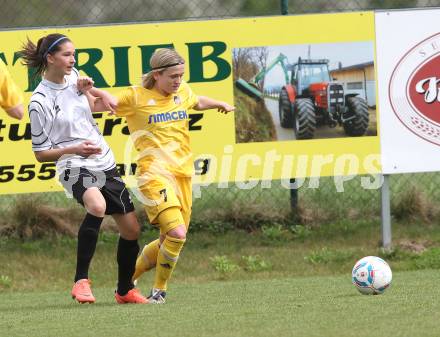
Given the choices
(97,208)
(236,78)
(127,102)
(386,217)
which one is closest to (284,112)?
(236,78)

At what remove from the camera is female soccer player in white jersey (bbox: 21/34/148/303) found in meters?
7.57

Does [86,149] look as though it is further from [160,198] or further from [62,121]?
[160,198]

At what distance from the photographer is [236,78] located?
10.4 m

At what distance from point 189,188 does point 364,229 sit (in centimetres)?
351

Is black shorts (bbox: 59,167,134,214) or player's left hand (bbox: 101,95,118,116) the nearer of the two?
black shorts (bbox: 59,167,134,214)

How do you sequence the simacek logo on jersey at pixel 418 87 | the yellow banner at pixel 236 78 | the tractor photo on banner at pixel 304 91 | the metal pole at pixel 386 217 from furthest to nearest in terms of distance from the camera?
the metal pole at pixel 386 217 → the simacek logo on jersey at pixel 418 87 → the tractor photo on banner at pixel 304 91 → the yellow banner at pixel 236 78

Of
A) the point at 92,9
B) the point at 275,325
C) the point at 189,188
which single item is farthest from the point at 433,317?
the point at 92,9

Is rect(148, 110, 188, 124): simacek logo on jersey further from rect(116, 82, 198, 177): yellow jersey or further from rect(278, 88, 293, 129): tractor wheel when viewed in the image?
rect(278, 88, 293, 129): tractor wheel

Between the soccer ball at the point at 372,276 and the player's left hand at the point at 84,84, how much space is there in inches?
88.5

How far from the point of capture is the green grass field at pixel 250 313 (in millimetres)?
5801

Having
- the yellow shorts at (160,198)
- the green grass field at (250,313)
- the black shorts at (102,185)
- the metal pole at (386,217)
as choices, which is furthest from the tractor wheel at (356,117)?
the black shorts at (102,185)

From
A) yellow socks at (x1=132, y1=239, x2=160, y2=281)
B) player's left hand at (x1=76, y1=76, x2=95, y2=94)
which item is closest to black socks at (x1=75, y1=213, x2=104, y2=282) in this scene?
yellow socks at (x1=132, y1=239, x2=160, y2=281)

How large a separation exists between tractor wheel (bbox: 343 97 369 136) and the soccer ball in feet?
10.3

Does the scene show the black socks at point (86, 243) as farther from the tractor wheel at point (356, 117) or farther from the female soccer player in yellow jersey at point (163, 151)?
the tractor wheel at point (356, 117)
